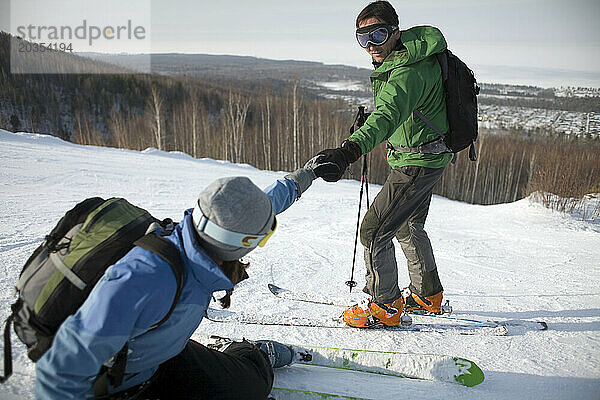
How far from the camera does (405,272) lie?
411 centimetres

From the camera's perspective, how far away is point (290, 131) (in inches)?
1180

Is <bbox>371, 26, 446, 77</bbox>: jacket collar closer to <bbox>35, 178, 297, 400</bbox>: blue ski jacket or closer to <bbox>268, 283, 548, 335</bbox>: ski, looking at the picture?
<bbox>35, 178, 297, 400</bbox>: blue ski jacket

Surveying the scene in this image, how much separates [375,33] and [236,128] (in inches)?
1049

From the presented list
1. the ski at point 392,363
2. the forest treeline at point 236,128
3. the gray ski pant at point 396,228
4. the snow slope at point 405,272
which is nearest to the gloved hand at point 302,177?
the gray ski pant at point 396,228

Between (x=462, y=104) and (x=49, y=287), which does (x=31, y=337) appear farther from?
(x=462, y=104)

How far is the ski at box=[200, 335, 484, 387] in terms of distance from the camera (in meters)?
2.28

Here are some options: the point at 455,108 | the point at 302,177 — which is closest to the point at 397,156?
the point at 455,108

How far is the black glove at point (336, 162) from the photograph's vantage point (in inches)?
85.9

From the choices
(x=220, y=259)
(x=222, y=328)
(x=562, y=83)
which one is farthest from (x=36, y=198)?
(x=562, y=83)

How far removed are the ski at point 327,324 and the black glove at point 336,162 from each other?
122cm

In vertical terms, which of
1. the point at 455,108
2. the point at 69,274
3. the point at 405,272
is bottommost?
the point at 405,272

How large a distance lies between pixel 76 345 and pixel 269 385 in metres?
1.13

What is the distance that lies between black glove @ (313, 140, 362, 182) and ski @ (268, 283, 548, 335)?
1.43 meters

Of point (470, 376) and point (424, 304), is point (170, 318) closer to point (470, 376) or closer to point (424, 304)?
point (470, 376)
